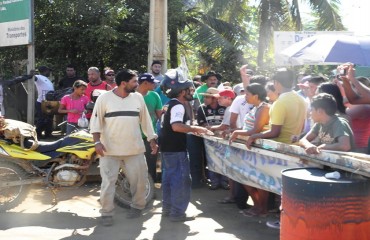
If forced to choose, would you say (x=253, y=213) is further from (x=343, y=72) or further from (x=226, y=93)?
(x=343, y=72)

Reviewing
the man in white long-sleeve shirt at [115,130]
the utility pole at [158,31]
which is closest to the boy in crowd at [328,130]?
the man in white long-sleeve shirt at [115,130]

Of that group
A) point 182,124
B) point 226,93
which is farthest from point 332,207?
point 226,93

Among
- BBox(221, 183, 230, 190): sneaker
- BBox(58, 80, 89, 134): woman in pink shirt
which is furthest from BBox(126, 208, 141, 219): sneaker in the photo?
BBox(58, 80, 89, 134): woman in pink shirt

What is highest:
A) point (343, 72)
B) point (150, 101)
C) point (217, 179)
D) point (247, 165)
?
point (343, 72)

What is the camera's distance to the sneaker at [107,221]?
5.74 m

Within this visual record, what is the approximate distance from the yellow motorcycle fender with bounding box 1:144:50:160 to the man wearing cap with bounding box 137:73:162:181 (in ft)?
4.39

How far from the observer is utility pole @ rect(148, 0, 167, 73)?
382 inches

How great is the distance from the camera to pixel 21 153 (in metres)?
6.25

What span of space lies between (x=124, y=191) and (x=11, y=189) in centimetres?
138

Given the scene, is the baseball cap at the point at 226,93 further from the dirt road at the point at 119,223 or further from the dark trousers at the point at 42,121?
the dark trousers at the point at 42,121

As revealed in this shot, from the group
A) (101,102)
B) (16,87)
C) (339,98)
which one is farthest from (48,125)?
(339,98)

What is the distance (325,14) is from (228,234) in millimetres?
15931

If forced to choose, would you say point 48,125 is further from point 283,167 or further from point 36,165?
point 283,167

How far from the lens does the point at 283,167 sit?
4.91 m
